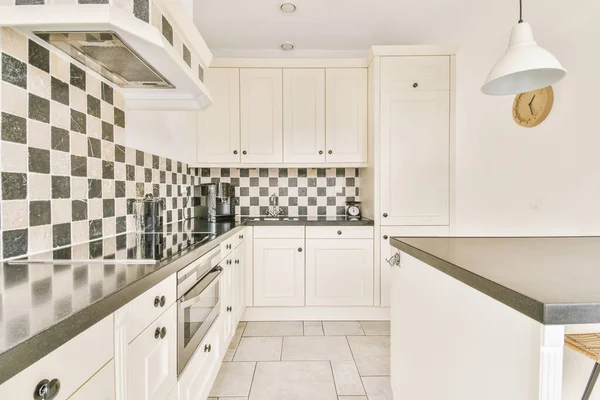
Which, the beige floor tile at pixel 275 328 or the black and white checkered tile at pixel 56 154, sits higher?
the black and white checkered tile at pixel 56 154

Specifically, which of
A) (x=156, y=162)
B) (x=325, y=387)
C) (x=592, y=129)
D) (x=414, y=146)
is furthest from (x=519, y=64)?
(x=156, y=162)

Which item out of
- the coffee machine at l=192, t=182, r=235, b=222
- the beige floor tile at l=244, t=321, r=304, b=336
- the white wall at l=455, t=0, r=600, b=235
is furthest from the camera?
the coffee machine at l=192, t=182, r=235, b=222

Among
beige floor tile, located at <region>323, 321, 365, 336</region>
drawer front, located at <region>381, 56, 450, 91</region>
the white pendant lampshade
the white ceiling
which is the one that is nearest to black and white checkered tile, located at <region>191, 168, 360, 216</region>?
drawer front, located at <region>381, 56, 450, 91</region>

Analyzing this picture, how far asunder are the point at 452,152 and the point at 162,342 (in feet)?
8.54

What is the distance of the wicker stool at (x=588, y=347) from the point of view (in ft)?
2.20

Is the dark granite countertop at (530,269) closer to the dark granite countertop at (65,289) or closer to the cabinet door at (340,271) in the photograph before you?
the dark granite countertop at (65,289)

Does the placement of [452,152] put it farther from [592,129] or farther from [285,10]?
[285,10]

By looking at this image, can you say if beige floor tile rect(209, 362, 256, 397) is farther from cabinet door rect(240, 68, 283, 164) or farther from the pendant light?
the pendant light

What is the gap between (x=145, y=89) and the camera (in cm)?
172

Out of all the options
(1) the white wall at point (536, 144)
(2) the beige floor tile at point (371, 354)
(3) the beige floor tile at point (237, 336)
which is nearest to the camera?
(1) the white wall at point (536, 144)

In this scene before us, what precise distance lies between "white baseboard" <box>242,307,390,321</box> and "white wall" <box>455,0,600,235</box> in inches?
42.4

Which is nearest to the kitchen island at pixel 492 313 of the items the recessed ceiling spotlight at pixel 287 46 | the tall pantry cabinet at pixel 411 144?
the tall pantry cabinet at pixel 411 144

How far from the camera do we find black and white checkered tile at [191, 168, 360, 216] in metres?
3.21

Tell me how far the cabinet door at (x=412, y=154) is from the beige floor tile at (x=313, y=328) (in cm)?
106
